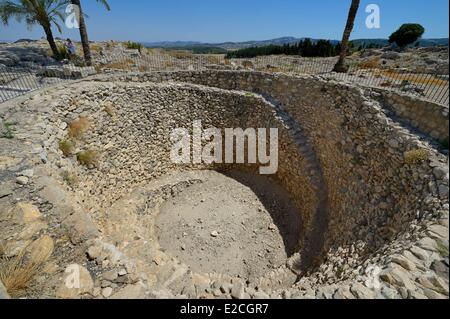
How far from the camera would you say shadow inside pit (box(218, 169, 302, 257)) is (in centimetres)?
912

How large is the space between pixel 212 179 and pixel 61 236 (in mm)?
7471

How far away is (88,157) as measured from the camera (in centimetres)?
843

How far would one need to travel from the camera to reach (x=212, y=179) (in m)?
11.8

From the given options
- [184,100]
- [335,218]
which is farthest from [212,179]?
[335,218]

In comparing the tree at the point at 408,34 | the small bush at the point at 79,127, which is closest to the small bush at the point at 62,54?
the small bush at the point at 79,127

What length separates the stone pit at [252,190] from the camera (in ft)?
15.9

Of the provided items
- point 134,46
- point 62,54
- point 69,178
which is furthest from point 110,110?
point 134,46

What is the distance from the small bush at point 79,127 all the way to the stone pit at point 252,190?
15 centimetres

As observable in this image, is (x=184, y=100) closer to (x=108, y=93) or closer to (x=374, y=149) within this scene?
(x=108, y=93)

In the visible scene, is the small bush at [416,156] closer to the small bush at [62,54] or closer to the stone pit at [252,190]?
the stone pit at [252,190]

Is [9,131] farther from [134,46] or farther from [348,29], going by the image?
[134,46]
